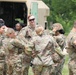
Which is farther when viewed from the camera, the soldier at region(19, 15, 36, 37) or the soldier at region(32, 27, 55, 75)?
the soldier at region(19, 15, 36, 37)

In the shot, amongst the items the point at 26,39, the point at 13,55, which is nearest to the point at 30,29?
the point at 26,39

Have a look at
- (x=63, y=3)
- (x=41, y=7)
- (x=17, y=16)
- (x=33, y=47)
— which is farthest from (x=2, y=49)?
(x=63, y=3)

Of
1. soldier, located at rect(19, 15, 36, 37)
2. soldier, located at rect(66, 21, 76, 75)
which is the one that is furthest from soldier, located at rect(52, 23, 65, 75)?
soldier, located at rect(66, 21, 76, 75)

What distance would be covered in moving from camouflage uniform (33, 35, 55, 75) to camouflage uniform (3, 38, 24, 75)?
0.86 metres

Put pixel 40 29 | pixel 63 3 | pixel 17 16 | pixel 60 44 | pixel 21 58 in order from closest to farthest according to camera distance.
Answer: pixel 40 29 → pixel 21 58 → pixel 60 44 → pixel 17 16 → pixel 63 3

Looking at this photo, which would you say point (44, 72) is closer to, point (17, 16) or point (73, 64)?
point (73, 64)

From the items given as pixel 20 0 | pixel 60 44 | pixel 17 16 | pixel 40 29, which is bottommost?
pixel 17 16

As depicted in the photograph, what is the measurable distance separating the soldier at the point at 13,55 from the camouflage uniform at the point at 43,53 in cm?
86

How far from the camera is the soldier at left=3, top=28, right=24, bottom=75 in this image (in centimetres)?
1413

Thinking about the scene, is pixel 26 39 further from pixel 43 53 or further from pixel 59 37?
pixel 43 53

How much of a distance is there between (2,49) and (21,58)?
68 centimetres

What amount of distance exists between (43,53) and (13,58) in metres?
1.34

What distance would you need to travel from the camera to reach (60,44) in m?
15.5

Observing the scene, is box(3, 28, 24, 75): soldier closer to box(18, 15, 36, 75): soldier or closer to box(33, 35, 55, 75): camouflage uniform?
box(18, 15, 36, 75): soldier
